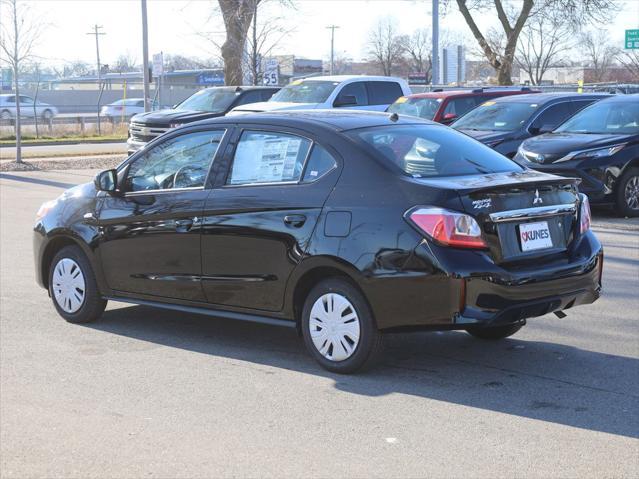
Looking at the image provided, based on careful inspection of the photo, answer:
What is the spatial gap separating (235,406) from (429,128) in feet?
8.14

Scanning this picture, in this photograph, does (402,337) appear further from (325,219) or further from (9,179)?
(9,179)

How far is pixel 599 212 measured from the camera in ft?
49.4

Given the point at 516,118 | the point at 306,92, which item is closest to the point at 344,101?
the point at 306,92

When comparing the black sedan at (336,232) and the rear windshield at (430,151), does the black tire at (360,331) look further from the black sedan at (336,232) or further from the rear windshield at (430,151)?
the rear windshield at (430,151)

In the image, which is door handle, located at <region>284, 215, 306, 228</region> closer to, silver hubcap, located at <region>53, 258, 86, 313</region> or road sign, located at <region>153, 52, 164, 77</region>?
silver hubcap, located at <region>53, 258, 86, 313</region>

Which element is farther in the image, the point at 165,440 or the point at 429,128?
the point at 429,128

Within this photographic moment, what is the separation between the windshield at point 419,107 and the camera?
19781mm

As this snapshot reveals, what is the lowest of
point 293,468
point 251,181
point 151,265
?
point 293,468

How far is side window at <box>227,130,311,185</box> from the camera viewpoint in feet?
21.6

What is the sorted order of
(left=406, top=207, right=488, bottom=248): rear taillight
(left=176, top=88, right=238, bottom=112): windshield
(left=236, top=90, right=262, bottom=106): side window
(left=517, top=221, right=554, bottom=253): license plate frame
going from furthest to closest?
(left=236, top=90, right=262, bottom=106): side window
(left=176, top=88, right=238, bottom=112): windshield
(left=517, top=221, right=554, bottom=253): license plate frame
(left=406, top=207, right=488, bottom=248): rear taillight

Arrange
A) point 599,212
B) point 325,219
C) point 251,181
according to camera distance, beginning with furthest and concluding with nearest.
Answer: point 599,212
point 251,181
point 325,219

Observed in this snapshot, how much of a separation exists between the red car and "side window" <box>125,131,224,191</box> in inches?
494

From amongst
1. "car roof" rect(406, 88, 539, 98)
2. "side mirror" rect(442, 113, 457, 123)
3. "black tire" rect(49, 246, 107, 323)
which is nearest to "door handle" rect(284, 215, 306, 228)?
"black tire" rect(49, 246, 107, 323)

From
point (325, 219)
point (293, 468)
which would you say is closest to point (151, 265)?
point (325, 219)
